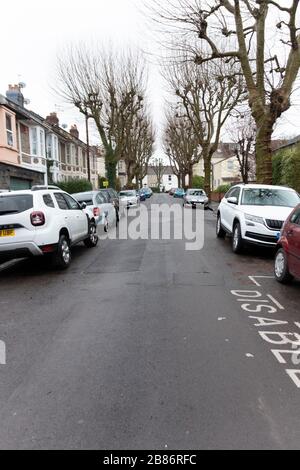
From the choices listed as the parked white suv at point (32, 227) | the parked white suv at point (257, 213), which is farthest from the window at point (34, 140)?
the parked white suv at point (32, 227)

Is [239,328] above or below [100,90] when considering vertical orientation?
below

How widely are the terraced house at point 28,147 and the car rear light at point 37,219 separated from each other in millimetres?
13415

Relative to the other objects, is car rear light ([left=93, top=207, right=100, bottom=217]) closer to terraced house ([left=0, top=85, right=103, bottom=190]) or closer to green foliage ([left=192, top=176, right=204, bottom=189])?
terraced house ([left=0, top=85, right=103, bottom=190])

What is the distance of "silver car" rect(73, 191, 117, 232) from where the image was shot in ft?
39.6

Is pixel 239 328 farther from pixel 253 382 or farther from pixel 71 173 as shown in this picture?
pixel 71 173

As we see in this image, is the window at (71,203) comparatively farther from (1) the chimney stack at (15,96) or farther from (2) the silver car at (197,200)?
(1) the chimney stack at (15,96)

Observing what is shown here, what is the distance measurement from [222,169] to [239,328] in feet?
222

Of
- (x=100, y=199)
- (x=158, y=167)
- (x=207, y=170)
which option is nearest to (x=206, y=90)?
(x=207, y=170)

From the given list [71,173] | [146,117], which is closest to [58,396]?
[71,173]

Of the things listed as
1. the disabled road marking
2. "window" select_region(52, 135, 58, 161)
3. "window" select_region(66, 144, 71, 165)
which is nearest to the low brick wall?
A: "window" select_region(52, 135, 58, 161)

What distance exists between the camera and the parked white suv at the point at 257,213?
8.14 metres

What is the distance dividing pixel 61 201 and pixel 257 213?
471cm

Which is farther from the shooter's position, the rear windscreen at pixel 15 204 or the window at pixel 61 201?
the window at pixel 61 201
